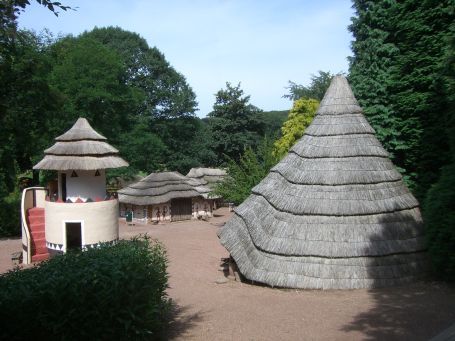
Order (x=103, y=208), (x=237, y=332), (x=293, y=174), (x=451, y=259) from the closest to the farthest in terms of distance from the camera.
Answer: (x=237, y=332)
(x=451, y=259)
(x=293, y=174)
(x=103, y=208)

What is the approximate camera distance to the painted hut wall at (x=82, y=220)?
63.4 feet

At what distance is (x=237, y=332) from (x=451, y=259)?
250 inches

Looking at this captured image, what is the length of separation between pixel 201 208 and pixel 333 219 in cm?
2604

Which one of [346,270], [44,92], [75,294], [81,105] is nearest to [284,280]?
[346,270]

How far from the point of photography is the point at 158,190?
116ft

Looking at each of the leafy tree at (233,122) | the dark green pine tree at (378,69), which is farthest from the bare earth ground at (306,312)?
the leafy tree at (233,122)

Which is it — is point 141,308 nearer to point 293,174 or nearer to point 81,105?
point 293,174

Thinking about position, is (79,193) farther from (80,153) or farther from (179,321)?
(179,321)

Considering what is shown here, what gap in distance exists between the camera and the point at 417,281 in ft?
42.5

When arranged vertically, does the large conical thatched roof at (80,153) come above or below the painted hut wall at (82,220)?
above

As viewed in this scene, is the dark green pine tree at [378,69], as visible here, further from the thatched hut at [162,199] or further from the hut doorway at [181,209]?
the hut doorway at [181,209]

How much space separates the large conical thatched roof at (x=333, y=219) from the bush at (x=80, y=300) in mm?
6292

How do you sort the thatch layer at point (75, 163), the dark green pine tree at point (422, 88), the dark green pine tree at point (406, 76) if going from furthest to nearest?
the thatch layer at point (75, 163), the dark green pine tree at point (406, 76), the dark green pine tree at point (422, 88)

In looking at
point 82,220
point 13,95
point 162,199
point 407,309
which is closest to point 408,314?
point 407,309
